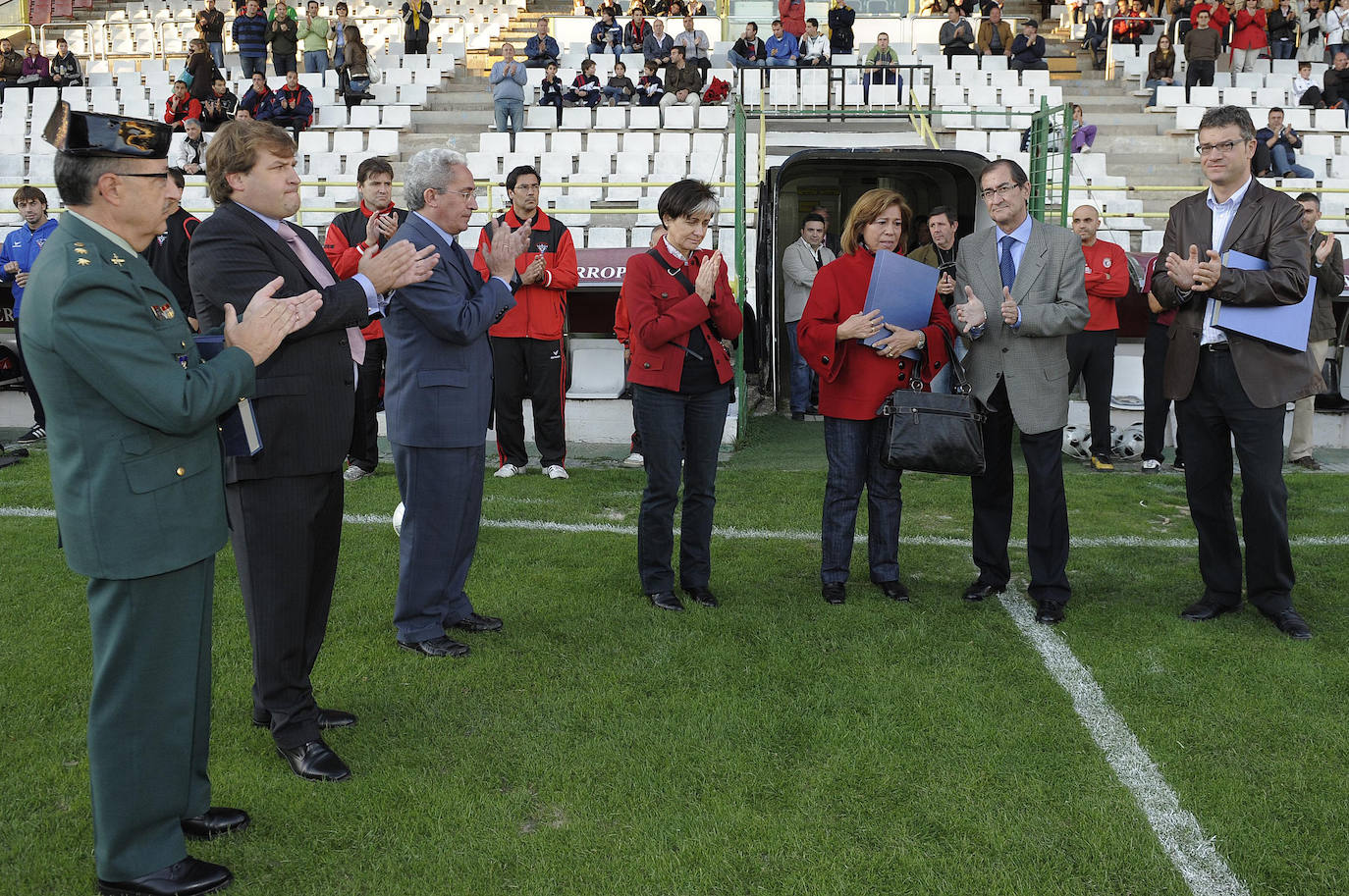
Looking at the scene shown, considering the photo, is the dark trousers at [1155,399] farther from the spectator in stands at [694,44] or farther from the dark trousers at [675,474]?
the spectator in stands at [694,44]

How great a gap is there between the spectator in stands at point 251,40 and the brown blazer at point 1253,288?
53.7 ft

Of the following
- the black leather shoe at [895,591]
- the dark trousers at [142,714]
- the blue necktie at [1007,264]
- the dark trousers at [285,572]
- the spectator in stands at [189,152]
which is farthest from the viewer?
the spectator in stands at [189,152]

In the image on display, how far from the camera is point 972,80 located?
16.9m

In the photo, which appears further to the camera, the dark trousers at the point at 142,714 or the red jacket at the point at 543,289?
the red jacket at the point at 543,289

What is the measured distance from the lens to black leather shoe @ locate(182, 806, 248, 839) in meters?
2.93

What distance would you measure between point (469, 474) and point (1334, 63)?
1714 centimetres

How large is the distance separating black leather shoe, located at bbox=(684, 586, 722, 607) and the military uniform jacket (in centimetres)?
273

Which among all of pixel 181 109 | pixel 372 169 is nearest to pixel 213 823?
pixel 372 169

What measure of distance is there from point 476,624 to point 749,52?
1442 cm

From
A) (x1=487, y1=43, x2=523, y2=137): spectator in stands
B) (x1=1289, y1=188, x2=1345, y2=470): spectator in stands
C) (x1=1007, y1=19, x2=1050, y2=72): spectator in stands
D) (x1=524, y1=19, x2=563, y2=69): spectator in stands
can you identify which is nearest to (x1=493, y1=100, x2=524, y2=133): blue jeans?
(x1=487, y1=43, x2=523, y2=137): spectator in stands

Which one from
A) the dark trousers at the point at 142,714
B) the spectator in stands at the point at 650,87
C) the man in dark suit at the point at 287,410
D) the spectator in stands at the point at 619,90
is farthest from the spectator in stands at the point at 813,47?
the dark trousers at the point at 142,714

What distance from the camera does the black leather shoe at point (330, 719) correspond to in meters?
3.61

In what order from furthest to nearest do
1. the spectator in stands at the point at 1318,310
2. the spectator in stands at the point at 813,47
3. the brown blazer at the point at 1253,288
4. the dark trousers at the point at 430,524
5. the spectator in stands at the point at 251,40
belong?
the spectator in stands at the point at 251,40
the spectator in stands at the point at 813,47
the spectator in stands at the point at 1318,310
the brown blazer at the point at 1253,288
the dark trousers at the point at 430,524

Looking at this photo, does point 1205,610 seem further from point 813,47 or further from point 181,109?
point 181,109
